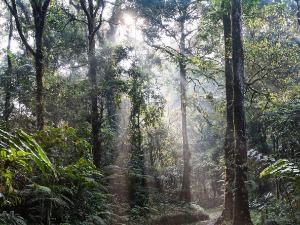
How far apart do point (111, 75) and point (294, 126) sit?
8.85 meters

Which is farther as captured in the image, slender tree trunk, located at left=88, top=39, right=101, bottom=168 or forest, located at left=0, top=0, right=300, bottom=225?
slender tree trunk, located at left=88, top=39, right=101, bottom=168

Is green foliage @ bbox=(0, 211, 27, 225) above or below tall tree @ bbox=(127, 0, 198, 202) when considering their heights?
below

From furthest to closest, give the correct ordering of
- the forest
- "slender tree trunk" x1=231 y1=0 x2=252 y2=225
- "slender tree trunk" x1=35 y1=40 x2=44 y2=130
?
"slender tree trunk" x1=35 y1=40 x2=44 y2=130
"slender tree trunk" x1=231 y1=0 x2=252 y2=225
the forest

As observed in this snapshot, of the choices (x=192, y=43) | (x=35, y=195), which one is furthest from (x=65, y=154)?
(x=192, y=43)

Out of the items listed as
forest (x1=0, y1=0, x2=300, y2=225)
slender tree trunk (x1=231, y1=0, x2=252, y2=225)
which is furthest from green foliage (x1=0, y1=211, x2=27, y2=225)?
slender tree trunk (x1=231, y1=0, x2=252, y2=225)

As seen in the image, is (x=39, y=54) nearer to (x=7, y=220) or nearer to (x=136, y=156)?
(x=7, y=220)

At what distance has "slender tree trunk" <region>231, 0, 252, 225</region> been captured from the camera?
8.09 meters

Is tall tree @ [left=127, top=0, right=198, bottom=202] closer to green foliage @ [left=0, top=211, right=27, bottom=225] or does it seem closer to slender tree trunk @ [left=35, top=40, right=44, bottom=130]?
slender tree trunk @ [left=35, top=40, right=44, bottom=130]

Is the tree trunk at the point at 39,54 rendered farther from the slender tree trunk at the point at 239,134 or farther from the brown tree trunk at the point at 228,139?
the brown tree trunk at the point at 228,139

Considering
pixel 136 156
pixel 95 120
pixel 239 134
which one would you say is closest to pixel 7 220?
pixel 239 134

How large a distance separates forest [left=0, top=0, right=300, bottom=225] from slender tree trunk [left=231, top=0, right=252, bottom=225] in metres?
0.03

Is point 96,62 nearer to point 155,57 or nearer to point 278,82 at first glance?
point 278,82

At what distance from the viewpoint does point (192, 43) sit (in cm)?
2481

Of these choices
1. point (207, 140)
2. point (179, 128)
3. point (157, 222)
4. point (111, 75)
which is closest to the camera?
point (157, 222)
